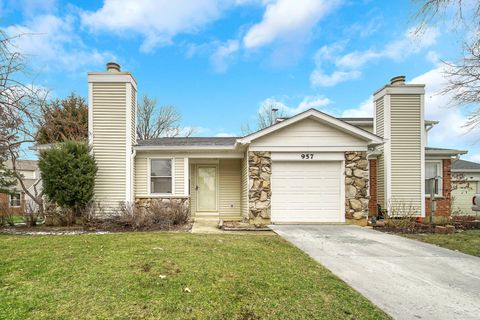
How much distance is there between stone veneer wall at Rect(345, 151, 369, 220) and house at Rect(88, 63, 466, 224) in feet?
0.11

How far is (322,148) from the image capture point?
9.90 m

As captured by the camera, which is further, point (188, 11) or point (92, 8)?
point (188, 11)

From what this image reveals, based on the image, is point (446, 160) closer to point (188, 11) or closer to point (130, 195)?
point (188, 11)

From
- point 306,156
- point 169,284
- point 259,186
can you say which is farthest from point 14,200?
point 169,284

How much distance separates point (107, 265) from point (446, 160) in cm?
1449

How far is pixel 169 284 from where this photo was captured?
3699 mm

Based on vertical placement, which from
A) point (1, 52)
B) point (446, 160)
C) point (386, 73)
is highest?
point (386, 73)

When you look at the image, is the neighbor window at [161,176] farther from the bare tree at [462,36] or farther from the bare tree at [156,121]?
the bare tree at [156,121]

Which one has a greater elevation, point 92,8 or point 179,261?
point 92,8

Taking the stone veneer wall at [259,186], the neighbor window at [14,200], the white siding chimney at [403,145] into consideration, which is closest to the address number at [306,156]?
the stone veneer wall at [259,186]

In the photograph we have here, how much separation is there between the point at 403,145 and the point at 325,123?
3.66m

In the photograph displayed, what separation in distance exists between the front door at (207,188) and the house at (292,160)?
1.32 ft

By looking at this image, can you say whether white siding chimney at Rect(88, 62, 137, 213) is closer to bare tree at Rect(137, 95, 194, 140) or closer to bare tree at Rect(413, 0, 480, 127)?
bare tree at Rect(413, 0, 480, 127)

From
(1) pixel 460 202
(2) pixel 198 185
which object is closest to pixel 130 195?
(2) pixel 198 185
